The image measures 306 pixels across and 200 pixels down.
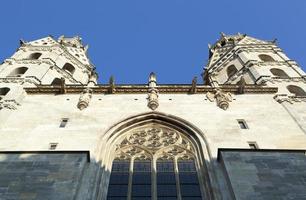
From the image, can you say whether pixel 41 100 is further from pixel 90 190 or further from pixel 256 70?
pixel 256 70

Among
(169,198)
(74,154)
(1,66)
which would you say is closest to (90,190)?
(74,154)

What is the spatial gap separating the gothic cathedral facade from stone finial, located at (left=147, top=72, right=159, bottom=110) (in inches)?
2.1

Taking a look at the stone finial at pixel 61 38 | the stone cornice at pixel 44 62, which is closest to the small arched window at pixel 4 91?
the stone cornice at pixel 44 62

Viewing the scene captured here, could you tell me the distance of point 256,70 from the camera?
24.4 meters

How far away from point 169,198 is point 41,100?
888 cm

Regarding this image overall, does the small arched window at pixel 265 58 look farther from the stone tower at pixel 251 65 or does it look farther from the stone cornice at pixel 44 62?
the stone cornice at pixel 44 62

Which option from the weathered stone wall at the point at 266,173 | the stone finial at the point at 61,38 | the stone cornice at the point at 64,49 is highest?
the stone finial at the point at 61,38

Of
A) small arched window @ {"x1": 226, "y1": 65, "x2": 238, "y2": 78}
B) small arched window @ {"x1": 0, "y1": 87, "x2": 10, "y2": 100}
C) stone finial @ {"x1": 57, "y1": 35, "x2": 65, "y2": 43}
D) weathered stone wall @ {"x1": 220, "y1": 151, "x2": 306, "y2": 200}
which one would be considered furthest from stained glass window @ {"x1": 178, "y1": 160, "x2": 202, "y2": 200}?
stone finial @ {"x1": 57, "y1": 35, "x2": 65, "y2": 43}

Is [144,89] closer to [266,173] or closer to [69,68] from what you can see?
[266,173]

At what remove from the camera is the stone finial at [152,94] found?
748 inches

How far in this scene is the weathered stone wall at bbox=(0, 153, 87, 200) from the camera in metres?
11.9

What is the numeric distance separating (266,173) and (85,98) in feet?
30.3

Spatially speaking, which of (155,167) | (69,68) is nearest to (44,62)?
(69,68)

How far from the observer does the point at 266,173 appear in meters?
12.9
